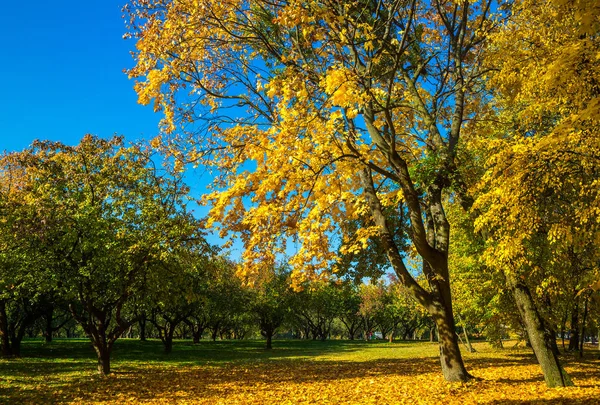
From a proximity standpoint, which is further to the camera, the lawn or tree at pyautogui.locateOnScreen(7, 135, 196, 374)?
tree at pyautogui.locateOnScreen(7, 135, 196, 374)

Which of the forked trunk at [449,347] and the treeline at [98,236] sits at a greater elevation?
the treeline at [98,236]

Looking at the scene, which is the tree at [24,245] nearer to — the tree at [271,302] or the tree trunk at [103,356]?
the tree trunk at [103,356]

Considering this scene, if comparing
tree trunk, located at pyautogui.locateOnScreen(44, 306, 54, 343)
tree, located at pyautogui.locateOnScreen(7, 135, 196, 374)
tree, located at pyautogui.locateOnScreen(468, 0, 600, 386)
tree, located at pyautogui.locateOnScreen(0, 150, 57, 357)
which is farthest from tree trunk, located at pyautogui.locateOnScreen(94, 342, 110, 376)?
tree trunk, located at pyautogui.locateOnScreen(44, 306, 54, 343)

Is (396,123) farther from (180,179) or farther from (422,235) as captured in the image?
(180,179)

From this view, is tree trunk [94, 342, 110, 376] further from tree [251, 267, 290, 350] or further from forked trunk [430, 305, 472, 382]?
tree [251, 267, 290, 350]

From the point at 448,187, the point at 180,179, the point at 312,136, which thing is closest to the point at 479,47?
the point at 448,187

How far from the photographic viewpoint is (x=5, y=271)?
16188 millimetres

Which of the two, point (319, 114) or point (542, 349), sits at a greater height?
point (319, 114)

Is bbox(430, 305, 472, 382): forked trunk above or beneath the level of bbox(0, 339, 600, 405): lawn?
above

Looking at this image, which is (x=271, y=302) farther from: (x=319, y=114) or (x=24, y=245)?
(x=319, y=114)

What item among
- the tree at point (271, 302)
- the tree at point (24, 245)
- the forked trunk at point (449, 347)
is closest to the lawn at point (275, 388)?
the forked trunk at point (449, 347)

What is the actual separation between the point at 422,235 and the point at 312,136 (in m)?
4.25

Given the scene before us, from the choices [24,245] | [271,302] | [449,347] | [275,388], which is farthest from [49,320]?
[449,347]

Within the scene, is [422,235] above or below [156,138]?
below
